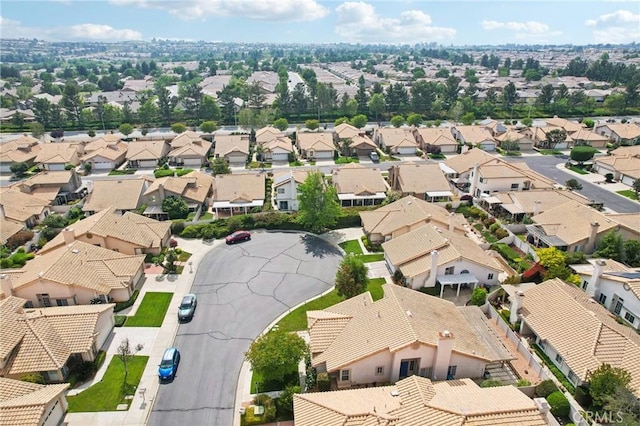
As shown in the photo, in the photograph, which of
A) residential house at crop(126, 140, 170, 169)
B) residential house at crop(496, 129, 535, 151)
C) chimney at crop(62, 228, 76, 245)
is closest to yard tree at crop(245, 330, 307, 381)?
chimney at crop(62, 228, 76, 245)

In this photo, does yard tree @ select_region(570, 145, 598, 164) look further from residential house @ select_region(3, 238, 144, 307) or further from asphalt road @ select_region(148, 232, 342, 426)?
residential house @ select_region(3, 238, 144, 307)

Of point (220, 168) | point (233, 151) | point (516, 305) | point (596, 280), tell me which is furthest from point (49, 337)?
point (233, 151)

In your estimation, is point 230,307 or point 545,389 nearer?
point 545,389

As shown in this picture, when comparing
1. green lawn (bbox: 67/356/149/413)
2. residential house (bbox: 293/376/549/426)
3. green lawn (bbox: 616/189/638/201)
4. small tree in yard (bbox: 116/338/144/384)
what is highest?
residential house (bbox: 293/376/549/426)

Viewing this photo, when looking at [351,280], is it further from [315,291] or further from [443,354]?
[443,354]

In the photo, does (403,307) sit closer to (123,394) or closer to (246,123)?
(123,394)
